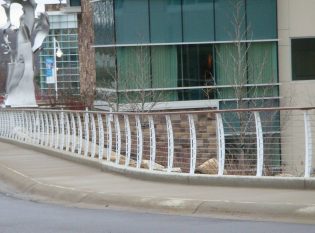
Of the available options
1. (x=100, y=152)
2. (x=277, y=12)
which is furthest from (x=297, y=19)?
(x=100, y=152)

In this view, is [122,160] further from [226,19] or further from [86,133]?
[226,19]

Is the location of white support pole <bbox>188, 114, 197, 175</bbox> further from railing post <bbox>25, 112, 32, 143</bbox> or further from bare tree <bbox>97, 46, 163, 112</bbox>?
bare tree <bbox>97, 46, 163, 112</bbox>

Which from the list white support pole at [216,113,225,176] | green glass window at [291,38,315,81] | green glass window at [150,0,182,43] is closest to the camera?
white support pole at [216,113,225,176]

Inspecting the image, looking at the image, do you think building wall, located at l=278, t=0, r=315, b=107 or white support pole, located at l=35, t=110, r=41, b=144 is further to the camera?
building wall, located at l=278, t=0, r=315, b=107

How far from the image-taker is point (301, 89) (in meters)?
34.6

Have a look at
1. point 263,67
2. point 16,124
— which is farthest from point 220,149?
point 263,67

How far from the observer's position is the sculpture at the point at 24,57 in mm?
42438

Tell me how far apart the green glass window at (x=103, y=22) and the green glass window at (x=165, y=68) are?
2.08 metres

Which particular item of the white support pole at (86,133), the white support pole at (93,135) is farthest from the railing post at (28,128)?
the white support pole at (93,135)

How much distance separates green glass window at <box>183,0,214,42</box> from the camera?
110 ft

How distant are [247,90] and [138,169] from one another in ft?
65.9

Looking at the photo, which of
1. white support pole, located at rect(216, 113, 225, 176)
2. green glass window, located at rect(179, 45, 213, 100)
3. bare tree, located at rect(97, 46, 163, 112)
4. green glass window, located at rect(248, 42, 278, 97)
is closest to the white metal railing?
white support pole, located at rect(216, 113, 225, 176)

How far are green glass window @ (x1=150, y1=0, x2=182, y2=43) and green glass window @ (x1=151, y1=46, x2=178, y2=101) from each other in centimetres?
59

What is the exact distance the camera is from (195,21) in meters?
33.6
